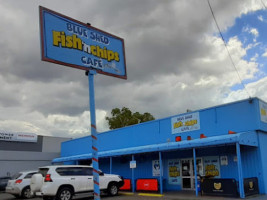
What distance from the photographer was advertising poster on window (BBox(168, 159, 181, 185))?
60.3 feet

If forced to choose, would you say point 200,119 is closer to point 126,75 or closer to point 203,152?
point 203,152

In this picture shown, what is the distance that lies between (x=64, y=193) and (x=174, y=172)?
7.66m

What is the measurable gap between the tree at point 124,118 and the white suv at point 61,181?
118 feet

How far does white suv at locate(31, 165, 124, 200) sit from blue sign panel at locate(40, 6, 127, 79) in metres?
6.74

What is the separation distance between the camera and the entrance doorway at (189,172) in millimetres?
17398

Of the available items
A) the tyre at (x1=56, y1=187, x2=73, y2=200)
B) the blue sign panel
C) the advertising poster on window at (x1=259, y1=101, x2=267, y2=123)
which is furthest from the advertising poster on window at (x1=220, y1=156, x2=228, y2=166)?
the blue sign panel

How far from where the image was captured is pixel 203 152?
56.4 feet

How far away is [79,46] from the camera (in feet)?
29.1

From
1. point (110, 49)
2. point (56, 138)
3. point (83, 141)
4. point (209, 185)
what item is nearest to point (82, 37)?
point (110, 49)

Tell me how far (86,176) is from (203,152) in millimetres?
7071

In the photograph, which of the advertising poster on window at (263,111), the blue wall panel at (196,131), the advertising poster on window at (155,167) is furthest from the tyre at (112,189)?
the advertising poster on window at (263,111)

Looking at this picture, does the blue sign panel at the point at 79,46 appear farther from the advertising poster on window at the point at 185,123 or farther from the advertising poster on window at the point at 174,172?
the advertising poster on window at the point at 174,172

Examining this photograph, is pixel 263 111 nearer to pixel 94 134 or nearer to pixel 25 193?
pixel 94 134

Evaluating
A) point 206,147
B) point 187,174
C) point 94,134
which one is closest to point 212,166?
point 206,147
